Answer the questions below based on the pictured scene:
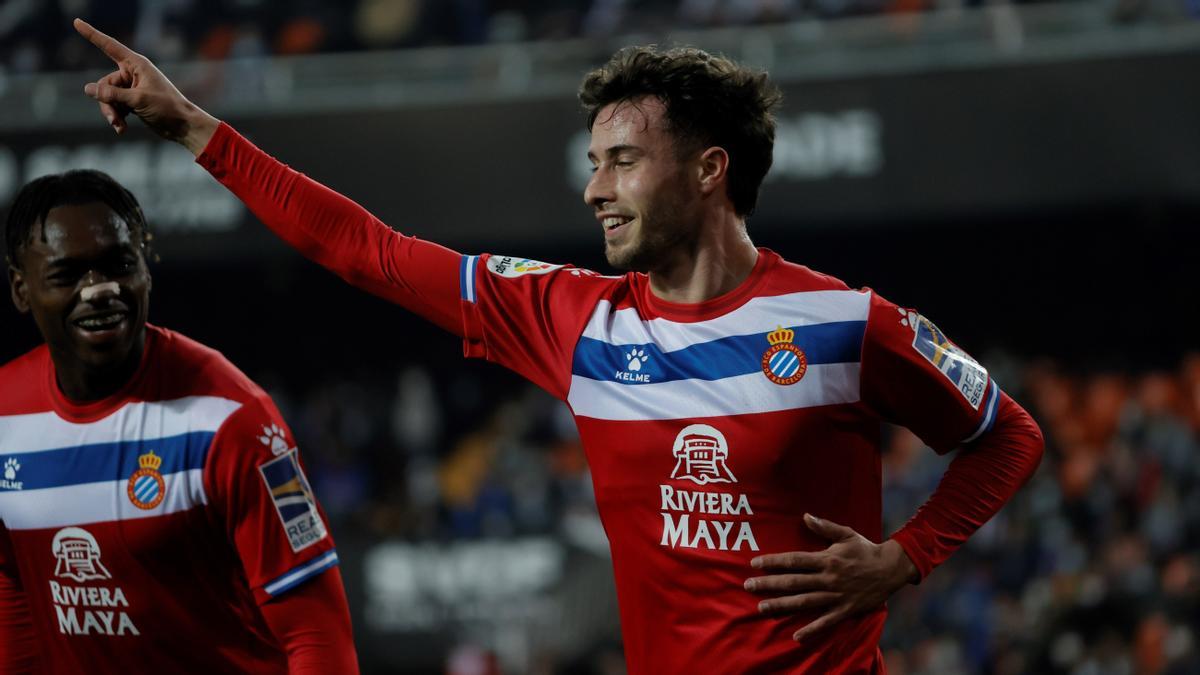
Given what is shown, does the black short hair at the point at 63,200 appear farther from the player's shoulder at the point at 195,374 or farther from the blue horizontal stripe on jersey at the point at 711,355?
the blue horizontal stripe on jersey at the point at 711,355

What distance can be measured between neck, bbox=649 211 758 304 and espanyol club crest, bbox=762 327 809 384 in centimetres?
18

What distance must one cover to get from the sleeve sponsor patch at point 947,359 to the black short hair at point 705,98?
496 mm

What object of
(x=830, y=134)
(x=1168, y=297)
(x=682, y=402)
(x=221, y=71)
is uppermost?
(x=221, y=71)

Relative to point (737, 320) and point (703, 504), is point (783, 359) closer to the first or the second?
point (737, 320)

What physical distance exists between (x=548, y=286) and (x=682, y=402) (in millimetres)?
458

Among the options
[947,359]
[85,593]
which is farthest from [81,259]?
[947,359]

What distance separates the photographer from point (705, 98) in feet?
9.73

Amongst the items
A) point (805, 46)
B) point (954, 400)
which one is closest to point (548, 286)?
point (954, 400)

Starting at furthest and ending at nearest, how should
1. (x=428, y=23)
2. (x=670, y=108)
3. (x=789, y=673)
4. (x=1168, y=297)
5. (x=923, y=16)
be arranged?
(x=1168, y=297)
(x=428, y=23)
(x=923, y=16)
(x=670, y=108)
(x=789, y=673)

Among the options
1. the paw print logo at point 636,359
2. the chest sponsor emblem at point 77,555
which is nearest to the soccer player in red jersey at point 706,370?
the paw print logo at point 636,359

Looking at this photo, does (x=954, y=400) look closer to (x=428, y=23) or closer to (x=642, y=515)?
(x=642, y=515)

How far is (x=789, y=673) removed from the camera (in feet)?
8.92

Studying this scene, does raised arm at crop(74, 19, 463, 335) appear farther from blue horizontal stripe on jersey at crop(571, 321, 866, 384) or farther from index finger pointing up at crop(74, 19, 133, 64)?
blue horizontal stripe on jersey at crop(571, 321, 866, 384)

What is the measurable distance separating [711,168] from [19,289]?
1570mm
